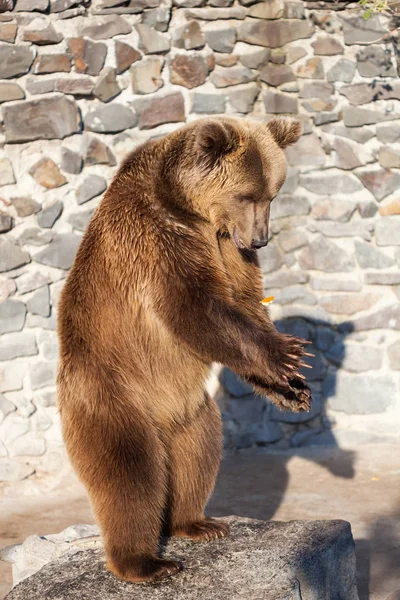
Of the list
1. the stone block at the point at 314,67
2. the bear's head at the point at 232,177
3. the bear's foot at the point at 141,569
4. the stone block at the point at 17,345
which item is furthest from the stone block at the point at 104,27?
the bear's foot at the point at 141,569

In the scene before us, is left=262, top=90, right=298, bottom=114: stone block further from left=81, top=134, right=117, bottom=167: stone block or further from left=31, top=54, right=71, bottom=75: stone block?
left=31, top=54, right=71, bottom=75: stone block

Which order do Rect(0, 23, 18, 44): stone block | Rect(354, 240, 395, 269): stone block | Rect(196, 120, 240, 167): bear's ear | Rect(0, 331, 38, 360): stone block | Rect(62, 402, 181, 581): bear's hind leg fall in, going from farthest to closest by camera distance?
Rect(354, 240, 395, 269): stone block
Rect(0, 331, 38, 360): stone block
Rect(0, 23, 18, 44): stone block
Rect(196, 120, 240, 167): bear's ear
Rect(62, 402, 181, 581): bear's hind leg

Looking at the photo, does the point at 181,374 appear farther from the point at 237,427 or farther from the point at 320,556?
the point at 237,427

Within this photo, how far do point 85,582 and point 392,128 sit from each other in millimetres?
4271

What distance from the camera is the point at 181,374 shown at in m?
3.26

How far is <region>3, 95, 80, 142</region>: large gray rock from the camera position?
18.9 feet

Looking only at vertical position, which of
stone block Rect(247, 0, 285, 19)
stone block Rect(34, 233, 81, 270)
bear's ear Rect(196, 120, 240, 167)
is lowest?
stone block Rect(34, 233, 81, 270)

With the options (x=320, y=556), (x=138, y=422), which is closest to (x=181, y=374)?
(x=138, y=422)

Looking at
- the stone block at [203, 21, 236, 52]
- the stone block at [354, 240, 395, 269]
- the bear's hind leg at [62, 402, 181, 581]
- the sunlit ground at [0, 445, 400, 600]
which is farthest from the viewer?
the stone block at [354, 240, 395, 269]

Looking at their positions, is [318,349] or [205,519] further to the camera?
[318,349]

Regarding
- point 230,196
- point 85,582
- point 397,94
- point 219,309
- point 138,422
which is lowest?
point 85,582

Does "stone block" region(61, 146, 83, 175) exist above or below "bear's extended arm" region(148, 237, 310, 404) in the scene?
above

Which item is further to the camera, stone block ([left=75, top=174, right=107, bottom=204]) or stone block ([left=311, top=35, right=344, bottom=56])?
stone block ([left=311, top=35, right=344, bottom=56])

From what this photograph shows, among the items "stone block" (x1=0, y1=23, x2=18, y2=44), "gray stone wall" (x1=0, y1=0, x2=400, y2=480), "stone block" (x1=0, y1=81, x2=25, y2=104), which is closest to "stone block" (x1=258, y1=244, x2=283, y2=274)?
"gray stone wall" (x1=0, y1=0, x2=400, y2=480)
